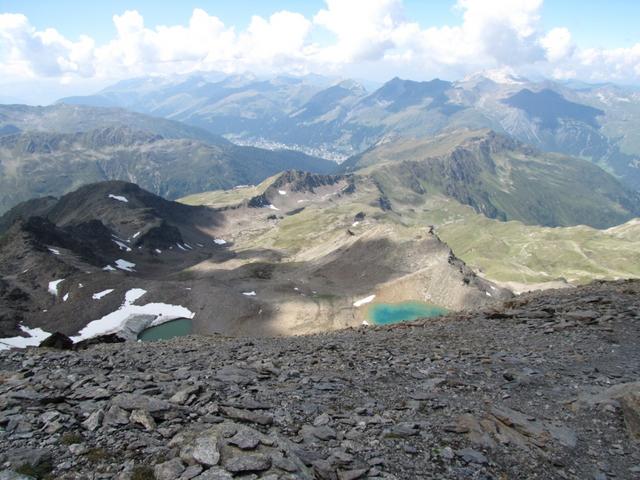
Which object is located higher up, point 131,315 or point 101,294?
point 101,294

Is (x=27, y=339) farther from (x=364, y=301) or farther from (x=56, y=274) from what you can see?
(x=364, y=301)

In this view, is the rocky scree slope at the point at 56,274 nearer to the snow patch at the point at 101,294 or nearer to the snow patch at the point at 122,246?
the snow patch at the point at 101,294

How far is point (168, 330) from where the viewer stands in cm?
10031

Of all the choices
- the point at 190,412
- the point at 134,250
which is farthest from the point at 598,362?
the point at 134,250

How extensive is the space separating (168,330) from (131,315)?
10.5 metres

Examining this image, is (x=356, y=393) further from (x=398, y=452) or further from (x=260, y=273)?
(x=260, y=273)

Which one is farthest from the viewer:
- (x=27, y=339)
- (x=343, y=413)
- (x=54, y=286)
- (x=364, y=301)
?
(x=54, y=286)

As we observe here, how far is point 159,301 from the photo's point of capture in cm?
11012

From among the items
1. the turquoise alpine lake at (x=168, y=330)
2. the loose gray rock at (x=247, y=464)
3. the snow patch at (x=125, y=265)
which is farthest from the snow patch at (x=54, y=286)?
the loose gray rock at (x=247, y=464)

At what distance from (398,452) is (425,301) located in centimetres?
10435

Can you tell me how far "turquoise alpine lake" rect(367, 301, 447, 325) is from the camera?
105525 mm

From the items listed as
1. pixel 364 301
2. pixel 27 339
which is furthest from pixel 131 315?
pixel 364 301

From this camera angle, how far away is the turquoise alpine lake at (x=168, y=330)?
97.4 metres

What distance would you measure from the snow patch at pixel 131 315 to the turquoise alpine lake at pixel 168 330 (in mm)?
1271
